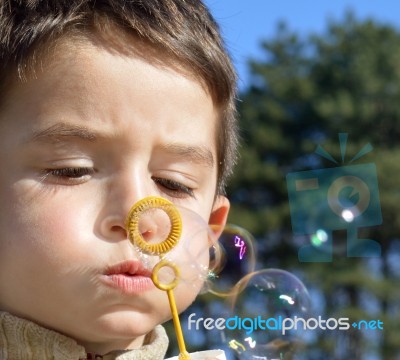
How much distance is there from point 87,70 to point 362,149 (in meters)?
12.5

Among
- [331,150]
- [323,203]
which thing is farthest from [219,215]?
[331,150]

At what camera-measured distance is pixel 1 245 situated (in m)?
1.37

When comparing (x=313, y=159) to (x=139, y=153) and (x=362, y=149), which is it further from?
(x=139, y=153)

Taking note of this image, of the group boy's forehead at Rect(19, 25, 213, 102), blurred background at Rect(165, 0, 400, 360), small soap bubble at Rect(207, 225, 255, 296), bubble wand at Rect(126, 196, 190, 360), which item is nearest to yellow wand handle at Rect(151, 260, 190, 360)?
bubble wand at Rect(126, 196, 190, 360)

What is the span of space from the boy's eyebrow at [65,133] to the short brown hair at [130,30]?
119mm

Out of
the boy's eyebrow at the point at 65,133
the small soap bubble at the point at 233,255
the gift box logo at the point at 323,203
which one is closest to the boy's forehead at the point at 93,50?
the boy's eyebrow at the point at 65,133

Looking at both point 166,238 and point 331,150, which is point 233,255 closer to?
point 166,238

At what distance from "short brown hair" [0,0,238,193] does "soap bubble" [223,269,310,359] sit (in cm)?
61

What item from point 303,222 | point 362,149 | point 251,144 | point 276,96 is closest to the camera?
point 303,222

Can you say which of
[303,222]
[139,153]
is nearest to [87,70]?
[139,153]

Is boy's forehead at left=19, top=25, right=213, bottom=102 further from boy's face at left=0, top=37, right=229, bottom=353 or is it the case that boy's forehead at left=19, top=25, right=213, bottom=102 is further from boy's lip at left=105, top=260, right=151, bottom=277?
boy's lip at left=105, top=260, right=151, bottom=277

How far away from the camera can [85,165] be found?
136cm

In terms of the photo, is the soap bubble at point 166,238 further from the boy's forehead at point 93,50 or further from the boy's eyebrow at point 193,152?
the boy's forehead at point 93,50

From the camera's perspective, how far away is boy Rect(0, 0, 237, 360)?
133cm
